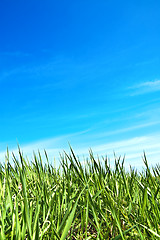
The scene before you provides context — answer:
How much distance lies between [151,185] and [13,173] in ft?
3.72

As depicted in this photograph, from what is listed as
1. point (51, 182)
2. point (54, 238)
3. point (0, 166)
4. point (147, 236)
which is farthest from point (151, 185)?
point (0, 166)

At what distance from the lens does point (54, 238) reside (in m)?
1.23

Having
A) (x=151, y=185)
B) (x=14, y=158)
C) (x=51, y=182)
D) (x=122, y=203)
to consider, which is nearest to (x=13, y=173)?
(x=14, y=158)

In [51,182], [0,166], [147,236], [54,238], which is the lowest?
[147,236]

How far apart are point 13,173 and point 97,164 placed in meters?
0.70

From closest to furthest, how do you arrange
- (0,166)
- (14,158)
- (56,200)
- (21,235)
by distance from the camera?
(21,235)
(56,200)
(14,158)
(0,166)

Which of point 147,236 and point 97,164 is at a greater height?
point 97,164

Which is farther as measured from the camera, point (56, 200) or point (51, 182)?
point (51, 182)

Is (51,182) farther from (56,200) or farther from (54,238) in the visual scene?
(54,238)

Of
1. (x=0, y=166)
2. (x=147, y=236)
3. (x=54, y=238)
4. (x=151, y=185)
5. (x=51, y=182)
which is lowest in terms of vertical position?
(x=147, y=236)

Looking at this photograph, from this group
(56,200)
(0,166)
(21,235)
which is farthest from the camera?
(0,166)

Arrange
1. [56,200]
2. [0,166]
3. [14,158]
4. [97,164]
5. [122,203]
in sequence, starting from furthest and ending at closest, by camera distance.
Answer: [0,166] → [14,158] → [97,164] → [122,203] → [56,200]

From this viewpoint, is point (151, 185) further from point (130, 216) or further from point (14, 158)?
point (14, 158)

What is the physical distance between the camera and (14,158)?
2.15 meters
